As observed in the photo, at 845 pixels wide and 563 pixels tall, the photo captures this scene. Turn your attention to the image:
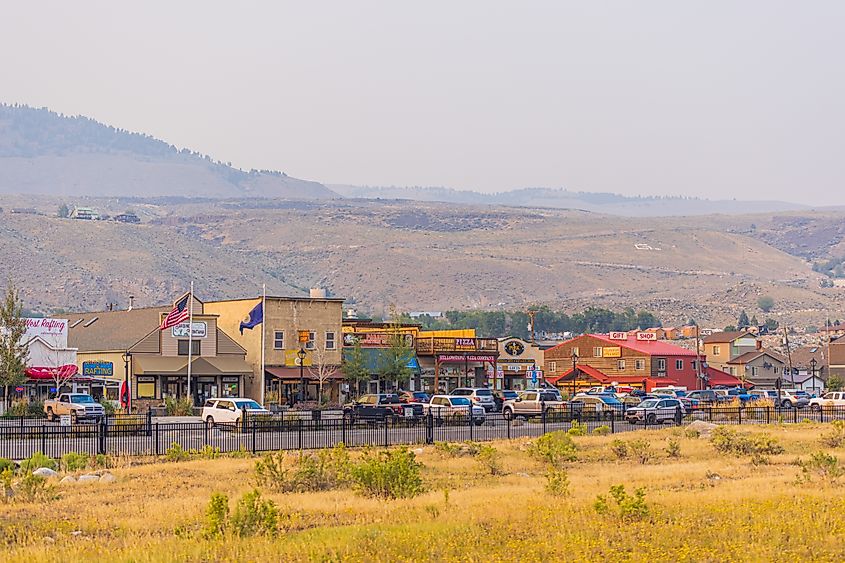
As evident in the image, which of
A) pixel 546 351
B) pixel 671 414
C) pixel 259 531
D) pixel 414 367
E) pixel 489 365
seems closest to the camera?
pixel 259 531

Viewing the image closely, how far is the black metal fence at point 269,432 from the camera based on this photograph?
130 feet

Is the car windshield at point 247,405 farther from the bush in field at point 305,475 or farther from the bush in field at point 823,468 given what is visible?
the bush in field at point 823,468

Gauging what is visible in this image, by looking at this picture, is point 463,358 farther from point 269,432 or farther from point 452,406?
point 269,432

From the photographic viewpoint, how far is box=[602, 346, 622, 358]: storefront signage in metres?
108

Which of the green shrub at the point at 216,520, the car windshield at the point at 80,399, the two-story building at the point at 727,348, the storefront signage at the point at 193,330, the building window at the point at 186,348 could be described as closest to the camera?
the green shrub at the point at 216,520

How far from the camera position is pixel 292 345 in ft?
264

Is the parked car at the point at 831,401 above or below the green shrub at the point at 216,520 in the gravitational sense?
below

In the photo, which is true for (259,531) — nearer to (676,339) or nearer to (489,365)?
(489,365)

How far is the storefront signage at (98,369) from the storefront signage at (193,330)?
4.51 meters

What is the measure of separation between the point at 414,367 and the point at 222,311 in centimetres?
1392

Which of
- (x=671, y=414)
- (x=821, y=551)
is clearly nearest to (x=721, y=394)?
(x=671, y=414)

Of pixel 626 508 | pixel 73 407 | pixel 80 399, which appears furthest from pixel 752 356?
pixel 626 508

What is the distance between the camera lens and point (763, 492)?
2558 cm

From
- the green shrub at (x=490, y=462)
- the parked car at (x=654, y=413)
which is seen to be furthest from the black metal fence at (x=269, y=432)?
the green shrub at (x=490, y=462)
